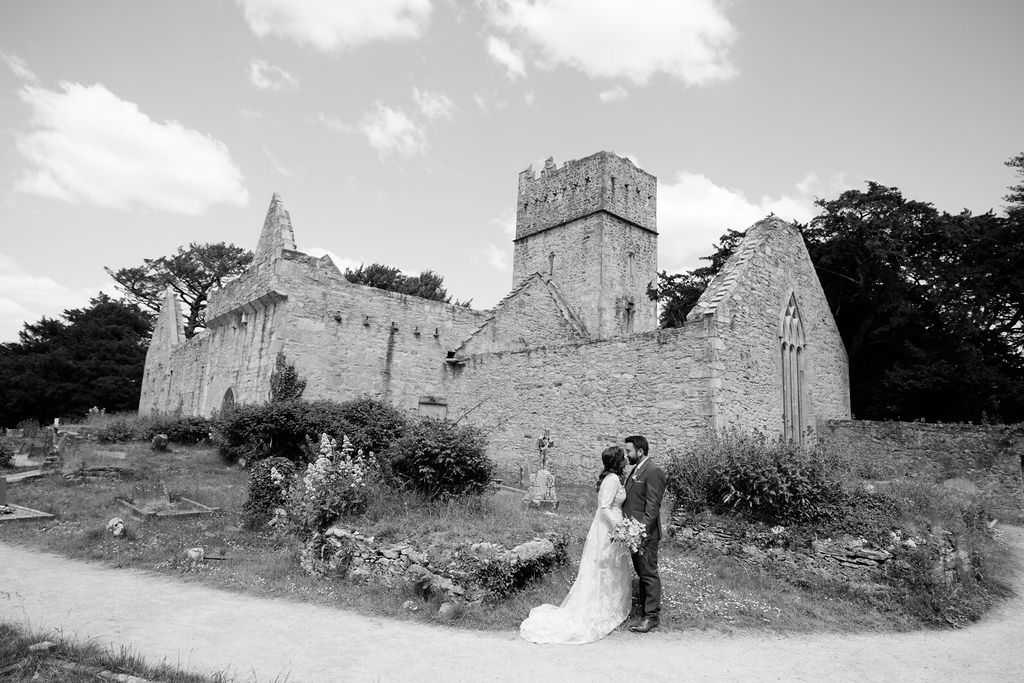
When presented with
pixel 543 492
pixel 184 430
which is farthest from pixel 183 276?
pixel 543 492

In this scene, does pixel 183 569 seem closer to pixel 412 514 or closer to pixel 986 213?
pixel 412 514

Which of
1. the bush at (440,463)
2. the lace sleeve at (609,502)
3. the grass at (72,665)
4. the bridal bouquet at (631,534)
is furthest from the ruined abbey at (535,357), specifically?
the grass at (72,665)

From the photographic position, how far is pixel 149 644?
525 centimetres

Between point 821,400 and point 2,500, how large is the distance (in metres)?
18.5

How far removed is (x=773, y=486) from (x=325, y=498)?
20.7ft

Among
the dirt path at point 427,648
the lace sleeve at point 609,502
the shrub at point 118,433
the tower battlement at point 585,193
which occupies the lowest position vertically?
the dirt path at point 427,648

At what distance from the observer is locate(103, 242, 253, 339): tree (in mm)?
51000

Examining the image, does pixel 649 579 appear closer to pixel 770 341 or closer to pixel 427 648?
pixel 427 648

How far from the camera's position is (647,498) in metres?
6.40

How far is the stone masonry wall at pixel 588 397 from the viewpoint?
12656mm

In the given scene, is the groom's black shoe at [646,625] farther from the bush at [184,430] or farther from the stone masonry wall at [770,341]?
the bush at [184,430]

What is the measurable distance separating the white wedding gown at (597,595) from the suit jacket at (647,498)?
11 cm

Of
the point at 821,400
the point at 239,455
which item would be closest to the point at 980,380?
the point at 821,400

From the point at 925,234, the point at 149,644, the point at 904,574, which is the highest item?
the point at 925,234
